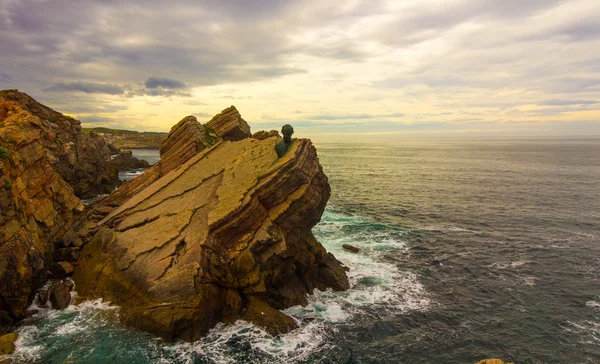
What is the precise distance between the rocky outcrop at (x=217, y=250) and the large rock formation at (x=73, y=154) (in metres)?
41.1

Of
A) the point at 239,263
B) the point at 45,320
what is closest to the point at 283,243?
the point at 239,263

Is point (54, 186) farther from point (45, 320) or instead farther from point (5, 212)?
point (45, 320)

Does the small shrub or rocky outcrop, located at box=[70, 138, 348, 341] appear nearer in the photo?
rocky outcrop, located at box=[70, 138, 348, 341]

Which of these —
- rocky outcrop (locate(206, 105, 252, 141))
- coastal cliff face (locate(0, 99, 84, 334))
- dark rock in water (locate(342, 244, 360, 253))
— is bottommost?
dark rock in water (locate(342, 244, 360, 253))

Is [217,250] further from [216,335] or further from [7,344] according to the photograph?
[7,344]

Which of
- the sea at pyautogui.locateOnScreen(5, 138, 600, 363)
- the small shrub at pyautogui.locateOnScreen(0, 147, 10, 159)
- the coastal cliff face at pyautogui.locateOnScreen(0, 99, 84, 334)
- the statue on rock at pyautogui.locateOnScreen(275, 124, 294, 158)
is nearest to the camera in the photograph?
the sea at pyautogui.locateOnScreen(5, 138, 600, 363)

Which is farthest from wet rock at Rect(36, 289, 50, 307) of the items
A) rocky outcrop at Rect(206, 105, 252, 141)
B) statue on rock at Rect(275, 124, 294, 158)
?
rocky outcrop at Rect(206, 105, 252, 141)

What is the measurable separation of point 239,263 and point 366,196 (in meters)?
51.0

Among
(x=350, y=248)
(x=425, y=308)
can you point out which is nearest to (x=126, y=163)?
(x=350, y=248)

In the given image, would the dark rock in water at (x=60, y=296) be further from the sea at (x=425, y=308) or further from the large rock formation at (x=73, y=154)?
the large rock formation at (x=73, y=154)

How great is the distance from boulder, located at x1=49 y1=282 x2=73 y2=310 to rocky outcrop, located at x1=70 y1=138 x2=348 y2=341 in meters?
1.21

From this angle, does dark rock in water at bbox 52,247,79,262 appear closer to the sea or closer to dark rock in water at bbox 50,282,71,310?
dark rock in water at bbox 50,282,71,310

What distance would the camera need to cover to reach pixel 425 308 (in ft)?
95.0

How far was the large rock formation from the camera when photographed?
61469mm
